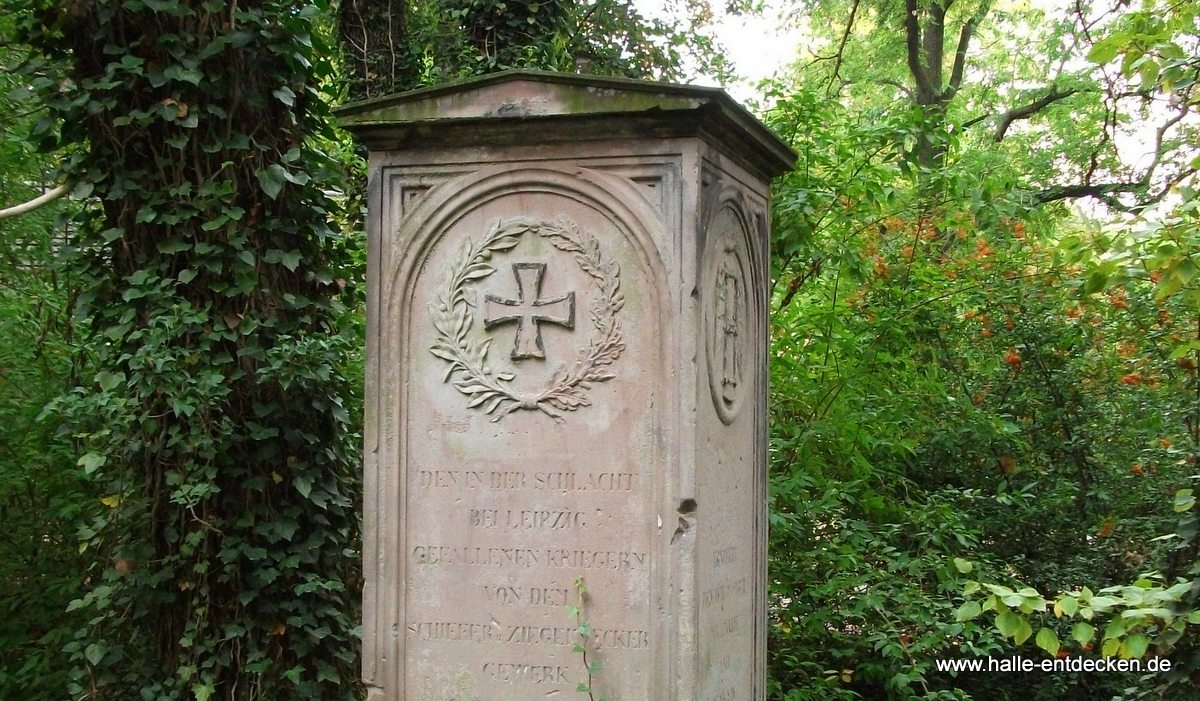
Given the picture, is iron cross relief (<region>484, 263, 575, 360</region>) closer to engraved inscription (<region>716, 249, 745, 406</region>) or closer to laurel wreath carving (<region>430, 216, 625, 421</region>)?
laurel wreath carving (<region>430, 216, 625, 421</region>)

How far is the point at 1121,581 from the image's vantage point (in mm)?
7227

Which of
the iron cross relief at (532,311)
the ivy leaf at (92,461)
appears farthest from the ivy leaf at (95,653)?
the iron cross relief at (532,311)

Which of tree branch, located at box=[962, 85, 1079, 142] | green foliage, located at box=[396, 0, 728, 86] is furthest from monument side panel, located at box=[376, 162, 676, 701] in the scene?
tree branch, located at box=[962, 85, 1079, 142]

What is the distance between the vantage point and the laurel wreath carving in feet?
12.3

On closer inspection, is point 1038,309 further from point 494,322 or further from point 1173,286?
point 494,322

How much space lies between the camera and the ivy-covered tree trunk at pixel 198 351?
4.39 metres

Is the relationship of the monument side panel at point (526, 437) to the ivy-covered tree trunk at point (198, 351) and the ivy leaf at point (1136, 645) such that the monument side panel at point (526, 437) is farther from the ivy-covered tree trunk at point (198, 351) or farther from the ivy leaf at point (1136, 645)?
the ivy leaf at point (1136, 645)

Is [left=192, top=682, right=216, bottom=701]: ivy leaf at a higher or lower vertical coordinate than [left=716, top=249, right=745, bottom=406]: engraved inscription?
lower

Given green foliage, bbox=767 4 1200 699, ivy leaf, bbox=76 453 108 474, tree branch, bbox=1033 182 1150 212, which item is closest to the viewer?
ivy leaf, bbox=76 453 108 474

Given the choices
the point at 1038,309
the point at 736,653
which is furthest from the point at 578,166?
the point at 1038,309

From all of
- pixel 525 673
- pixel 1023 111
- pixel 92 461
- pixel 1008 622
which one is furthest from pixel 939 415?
pixel 1023 111

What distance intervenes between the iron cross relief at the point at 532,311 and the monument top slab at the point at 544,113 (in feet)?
1.47

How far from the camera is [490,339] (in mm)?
3848

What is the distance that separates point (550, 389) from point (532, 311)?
268mm
